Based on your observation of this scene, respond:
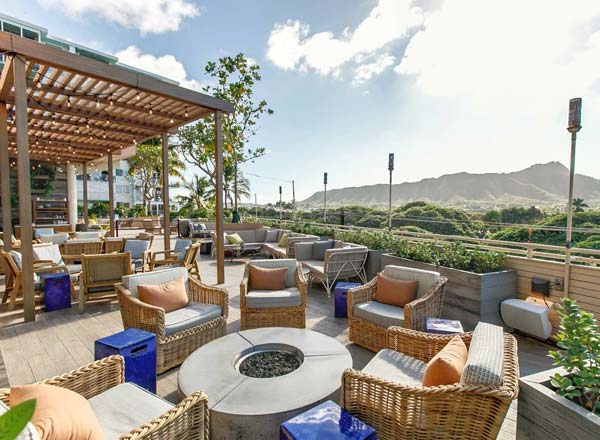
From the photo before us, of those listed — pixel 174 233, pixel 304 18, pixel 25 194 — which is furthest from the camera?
pixel 174 233

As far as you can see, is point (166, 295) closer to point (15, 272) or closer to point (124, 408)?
point (124, 408)

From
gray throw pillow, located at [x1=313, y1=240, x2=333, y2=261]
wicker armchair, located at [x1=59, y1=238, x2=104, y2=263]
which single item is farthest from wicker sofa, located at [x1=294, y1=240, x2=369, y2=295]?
wicker armchair, located at [x1=59, y1=238, x2=104, y2=263]

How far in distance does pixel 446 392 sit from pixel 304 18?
8312mm

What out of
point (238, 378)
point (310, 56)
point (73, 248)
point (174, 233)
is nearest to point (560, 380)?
point (238, 378)

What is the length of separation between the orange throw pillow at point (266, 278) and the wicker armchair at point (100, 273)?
6.45 ft

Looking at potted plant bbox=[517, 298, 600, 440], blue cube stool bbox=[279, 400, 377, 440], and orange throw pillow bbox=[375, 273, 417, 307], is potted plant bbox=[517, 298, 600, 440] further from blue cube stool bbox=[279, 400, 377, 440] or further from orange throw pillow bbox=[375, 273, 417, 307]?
orange throw pillow bbox=[375, 273, 417, 307]

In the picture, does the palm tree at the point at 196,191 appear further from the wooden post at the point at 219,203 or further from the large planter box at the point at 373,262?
the large planter box at the point at 373,262

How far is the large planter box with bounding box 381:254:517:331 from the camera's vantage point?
3637 mm

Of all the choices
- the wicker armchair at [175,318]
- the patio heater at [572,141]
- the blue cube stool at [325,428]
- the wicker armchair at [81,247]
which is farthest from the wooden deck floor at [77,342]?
the wicker armchair at [81,247]

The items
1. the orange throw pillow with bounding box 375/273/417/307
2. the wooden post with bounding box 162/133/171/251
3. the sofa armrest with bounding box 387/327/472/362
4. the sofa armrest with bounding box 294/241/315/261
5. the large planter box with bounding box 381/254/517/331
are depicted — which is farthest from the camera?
the wooden post with bounding box 162/133/171/251

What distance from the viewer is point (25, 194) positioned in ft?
13.5

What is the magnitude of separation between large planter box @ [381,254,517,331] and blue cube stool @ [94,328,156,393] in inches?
132

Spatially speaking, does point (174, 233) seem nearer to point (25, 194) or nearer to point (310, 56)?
point (310, 56)

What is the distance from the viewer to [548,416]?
54.0 inches
